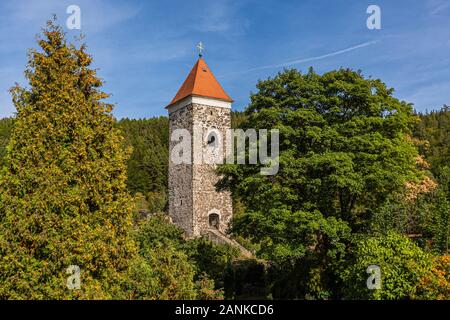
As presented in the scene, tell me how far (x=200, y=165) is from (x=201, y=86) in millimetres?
4531

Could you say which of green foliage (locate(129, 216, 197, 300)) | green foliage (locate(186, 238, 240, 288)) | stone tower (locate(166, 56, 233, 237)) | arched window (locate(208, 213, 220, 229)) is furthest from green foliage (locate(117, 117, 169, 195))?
green foliage (locate(129, 216, 197, 300))

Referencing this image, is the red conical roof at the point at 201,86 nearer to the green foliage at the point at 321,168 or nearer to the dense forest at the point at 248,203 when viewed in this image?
the dense forest at the point at 248,203

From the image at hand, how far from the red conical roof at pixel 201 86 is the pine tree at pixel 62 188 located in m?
14.4

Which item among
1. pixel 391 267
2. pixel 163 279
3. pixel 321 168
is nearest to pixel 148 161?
pixel 321 168

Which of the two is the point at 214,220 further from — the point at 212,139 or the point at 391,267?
the point at 391,267

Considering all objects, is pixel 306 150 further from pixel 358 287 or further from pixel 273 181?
pixel 358 287

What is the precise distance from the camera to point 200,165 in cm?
2312

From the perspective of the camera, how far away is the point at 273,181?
13.0 meters

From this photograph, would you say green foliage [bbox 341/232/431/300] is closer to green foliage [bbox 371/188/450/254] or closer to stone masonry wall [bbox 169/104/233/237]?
green foliage [bbox 371/188/450/254]

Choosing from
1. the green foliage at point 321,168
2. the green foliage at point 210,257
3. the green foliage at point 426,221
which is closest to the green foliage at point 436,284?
the green foliage at point 321,168

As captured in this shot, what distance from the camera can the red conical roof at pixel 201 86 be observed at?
926 inches

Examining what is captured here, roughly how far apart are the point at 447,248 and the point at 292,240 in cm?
849

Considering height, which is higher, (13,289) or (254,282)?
(13,289)
